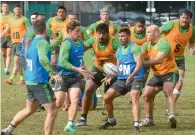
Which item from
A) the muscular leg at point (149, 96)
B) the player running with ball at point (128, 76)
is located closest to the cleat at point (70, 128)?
the player running with ball at point (128, 76)

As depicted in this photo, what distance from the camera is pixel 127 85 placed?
41.8ft

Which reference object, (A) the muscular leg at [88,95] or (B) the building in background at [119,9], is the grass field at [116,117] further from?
(B) the building in background at [119,9]

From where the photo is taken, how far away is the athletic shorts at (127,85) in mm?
12598

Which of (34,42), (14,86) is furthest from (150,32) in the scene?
(14,86)

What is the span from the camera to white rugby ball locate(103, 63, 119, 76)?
12867 millimetres

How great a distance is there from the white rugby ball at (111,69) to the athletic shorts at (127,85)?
181 millimetres

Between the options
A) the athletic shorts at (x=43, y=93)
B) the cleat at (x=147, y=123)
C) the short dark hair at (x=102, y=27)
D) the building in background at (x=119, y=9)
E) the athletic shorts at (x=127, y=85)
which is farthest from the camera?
the building in background at (x=119, y=9)

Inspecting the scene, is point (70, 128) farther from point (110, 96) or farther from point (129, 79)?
point (129, 79)

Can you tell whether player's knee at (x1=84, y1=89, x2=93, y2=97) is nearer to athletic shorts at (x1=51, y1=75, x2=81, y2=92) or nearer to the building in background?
athletic shorts at (x1=51, y1=75, x2=81, y2=92)

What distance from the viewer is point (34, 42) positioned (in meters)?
11.0

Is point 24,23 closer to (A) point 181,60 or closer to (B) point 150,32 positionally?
(A) point 181,60

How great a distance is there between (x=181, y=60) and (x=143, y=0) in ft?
111

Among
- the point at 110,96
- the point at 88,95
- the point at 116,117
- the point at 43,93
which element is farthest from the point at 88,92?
the point at 43,93

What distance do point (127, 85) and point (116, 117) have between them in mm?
1834
